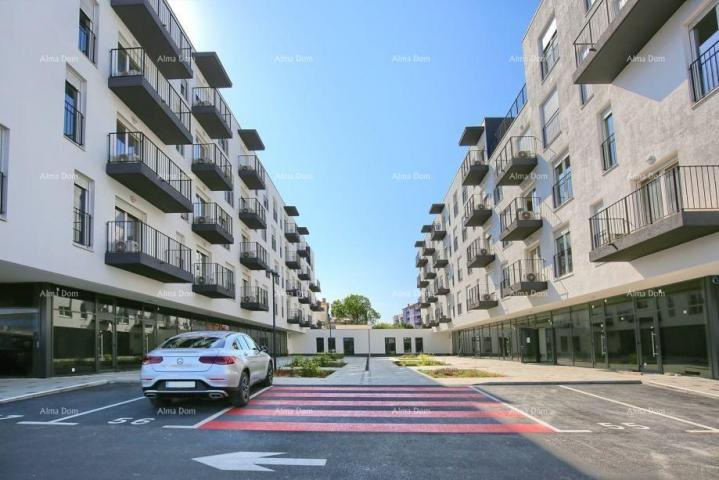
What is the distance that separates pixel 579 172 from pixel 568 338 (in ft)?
27.2

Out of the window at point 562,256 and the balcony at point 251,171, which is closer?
the window at point 562,256

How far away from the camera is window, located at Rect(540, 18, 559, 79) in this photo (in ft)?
69.1

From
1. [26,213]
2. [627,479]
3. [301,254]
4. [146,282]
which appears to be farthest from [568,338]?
[301,254]

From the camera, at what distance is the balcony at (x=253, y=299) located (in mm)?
30906

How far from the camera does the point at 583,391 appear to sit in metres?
12.8

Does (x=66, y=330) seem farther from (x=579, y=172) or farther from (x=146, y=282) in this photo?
(x=579, y=172)

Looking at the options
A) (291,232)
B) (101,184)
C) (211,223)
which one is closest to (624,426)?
(101,184)

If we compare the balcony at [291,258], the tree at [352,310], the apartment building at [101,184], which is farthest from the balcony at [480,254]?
the tree at [352,310]

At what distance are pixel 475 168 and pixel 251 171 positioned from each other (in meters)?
13.6

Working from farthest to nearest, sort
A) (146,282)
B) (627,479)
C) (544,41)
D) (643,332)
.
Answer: (544,41), (146,282), (643,332), (627,479)

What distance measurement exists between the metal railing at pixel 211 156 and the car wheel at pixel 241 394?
16122mm

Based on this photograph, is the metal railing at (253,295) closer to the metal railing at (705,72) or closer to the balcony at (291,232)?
the balcony at (291,232)

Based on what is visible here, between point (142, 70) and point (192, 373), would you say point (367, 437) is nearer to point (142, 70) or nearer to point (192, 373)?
point (192, 373)

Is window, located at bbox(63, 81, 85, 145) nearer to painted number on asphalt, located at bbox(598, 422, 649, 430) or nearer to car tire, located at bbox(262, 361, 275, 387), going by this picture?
car tire, located at bbox(262, 361, 275, 387)
